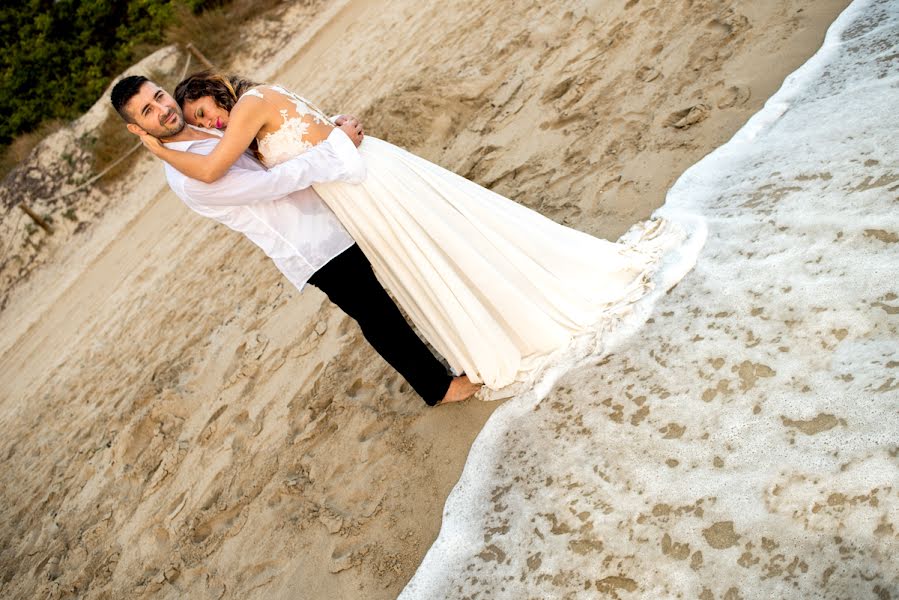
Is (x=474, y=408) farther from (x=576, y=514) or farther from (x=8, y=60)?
(x=8, y=60)

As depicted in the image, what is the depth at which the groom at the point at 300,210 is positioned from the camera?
2604mm

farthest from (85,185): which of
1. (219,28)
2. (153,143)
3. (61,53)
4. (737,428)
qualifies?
(737,428)

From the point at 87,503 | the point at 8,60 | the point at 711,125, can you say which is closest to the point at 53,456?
the point at 87,503

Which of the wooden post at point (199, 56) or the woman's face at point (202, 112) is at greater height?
the wooden post at point (199, 56)

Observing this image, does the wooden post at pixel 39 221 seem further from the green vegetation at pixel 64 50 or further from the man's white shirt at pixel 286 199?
the man's white shirt at pixel 286 199

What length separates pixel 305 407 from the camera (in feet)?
13.4

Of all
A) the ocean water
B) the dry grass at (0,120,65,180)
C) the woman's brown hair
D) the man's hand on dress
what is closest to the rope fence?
the dry grass at (0,120,65,180)

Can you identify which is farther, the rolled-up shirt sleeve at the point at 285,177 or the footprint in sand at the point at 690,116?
the footprint in sand at the point at 690,116

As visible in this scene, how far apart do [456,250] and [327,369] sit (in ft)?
5.50

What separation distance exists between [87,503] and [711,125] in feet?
16.2

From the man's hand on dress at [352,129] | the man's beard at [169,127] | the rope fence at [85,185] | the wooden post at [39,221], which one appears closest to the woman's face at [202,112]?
the man's beard at [169,127]

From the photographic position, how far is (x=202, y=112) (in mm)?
2836

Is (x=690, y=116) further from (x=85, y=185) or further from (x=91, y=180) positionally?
(x=85, y=185)

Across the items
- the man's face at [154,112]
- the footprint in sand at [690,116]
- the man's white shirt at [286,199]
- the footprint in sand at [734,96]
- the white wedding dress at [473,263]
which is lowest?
the footprint in sand at [734,96]
